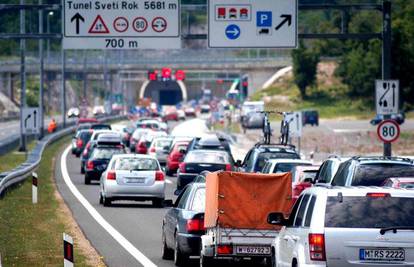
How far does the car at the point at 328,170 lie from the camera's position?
28062 millimetres

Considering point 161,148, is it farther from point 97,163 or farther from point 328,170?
point 328,170

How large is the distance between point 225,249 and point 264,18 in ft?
68.8

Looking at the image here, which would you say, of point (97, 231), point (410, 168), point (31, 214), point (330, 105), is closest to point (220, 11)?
point (31, 214)

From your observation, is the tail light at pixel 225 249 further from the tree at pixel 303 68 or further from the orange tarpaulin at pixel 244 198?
the tree at pixel 303 68

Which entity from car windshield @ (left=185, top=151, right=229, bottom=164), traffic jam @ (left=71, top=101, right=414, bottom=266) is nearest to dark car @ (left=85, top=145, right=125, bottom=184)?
car windshield @ (left=185, top=151, right=229, bottom=164)

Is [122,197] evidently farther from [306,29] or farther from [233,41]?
[306,29]

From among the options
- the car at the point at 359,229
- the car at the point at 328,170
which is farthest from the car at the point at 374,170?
the car at the point at 359,229

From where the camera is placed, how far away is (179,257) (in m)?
22.3

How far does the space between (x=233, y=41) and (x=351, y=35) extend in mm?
3807

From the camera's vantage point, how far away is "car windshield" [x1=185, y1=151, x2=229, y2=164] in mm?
43938

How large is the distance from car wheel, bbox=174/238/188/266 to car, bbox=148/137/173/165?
39.6m

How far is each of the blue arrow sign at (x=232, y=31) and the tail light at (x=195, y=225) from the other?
64.5ft

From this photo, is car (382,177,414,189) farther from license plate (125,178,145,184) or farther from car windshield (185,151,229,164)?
car windshield (185,151,229,164)

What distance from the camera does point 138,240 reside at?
1090 inches
